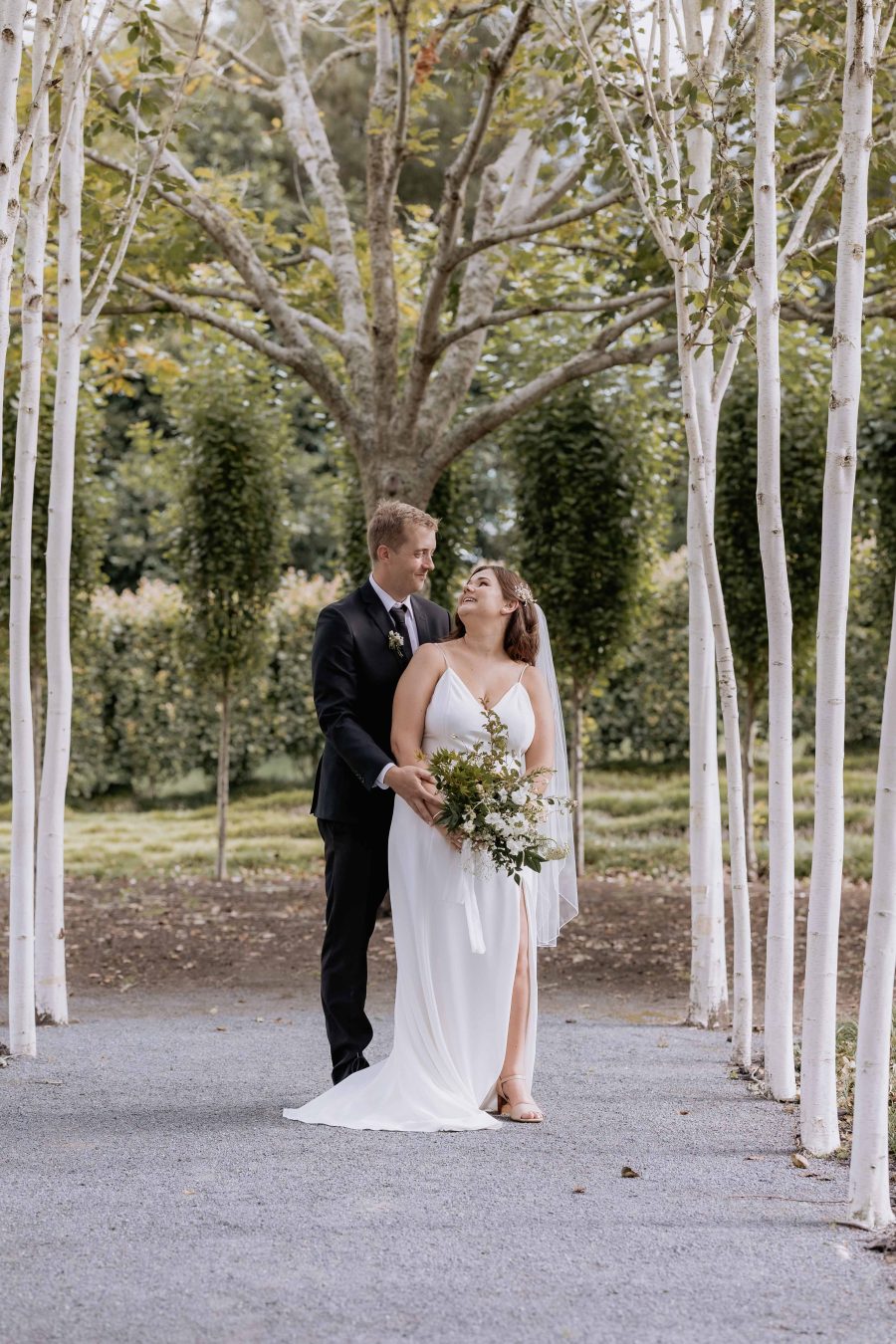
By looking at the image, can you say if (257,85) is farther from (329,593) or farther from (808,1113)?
(808,1113)

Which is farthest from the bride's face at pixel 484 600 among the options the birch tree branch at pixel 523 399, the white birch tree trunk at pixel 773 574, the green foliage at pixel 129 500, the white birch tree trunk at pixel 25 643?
the green foliage at pixel 129 500

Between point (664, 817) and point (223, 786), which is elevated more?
point (223, 786)

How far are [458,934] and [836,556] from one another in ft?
5.95

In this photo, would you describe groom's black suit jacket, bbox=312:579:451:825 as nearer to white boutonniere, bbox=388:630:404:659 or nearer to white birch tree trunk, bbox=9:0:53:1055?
white boutonniere, bbox=388:630:404:659

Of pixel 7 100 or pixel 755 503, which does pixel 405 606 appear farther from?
pixel 755 503

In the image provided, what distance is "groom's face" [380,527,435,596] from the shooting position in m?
4.86

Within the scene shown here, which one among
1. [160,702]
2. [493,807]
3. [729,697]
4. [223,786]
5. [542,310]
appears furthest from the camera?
[160,702]

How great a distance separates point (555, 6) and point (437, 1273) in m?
5.03

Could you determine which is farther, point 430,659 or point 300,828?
point 300,828

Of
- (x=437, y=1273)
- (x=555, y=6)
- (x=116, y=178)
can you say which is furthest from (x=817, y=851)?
(x=116, y=178)

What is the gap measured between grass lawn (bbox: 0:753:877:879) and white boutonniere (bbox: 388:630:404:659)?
8.20 m

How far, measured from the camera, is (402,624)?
5.03 m

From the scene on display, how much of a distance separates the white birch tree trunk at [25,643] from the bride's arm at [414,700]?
173 centimetres

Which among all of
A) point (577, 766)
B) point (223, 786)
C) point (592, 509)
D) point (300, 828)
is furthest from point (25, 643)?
point (300, 828)
